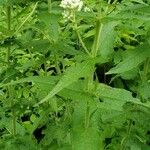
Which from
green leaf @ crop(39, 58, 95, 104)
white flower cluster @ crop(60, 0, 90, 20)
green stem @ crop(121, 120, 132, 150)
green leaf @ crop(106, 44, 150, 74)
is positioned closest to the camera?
green leaf @ crop(39, 58, 95, 104)

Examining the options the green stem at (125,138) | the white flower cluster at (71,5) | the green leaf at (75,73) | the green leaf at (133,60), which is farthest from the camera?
the green stem at (125,138)

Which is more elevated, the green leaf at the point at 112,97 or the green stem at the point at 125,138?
the green leaf at the point at 112,97

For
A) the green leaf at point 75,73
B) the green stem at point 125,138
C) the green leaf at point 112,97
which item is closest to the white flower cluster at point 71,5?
the green leaf at point 75,73

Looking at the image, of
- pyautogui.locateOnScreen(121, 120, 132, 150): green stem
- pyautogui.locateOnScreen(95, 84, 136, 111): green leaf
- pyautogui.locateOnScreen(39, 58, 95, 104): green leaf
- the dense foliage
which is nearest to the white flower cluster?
the dense foliage

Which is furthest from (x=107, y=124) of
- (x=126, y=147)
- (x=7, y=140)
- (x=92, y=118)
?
(x=7, y=140)

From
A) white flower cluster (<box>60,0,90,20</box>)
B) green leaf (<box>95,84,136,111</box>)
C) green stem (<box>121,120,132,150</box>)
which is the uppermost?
white flower cluster (<box>60,0,90,20</box>)

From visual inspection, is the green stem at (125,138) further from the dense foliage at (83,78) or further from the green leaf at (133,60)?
the green leaf at (133,60)

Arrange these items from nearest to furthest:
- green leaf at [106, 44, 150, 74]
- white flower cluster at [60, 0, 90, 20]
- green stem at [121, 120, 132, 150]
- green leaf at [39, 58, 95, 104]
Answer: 1. green leaf at [39, 58, 95, 104]
2. white flower cluster at [60, 0, 90, 20]
3. green leaf at [106, 44, 150, 74]
4. green stem at [121, 120, 132, 150]

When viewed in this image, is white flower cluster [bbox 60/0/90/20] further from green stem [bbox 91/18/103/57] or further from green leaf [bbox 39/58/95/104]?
green leaf [bbox 39/58/95/104]

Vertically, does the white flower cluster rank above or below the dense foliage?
above
